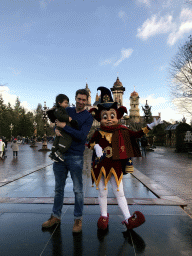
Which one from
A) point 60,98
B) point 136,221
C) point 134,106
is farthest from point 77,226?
point 134,106

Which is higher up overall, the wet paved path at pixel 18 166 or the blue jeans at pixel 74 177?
the blue jeans at pixel 74 177

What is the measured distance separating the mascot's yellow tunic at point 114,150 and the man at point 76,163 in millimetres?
343

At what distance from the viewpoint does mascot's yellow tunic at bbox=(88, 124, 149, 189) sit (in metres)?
3.13

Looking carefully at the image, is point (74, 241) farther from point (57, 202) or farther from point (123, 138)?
point (123, 138)

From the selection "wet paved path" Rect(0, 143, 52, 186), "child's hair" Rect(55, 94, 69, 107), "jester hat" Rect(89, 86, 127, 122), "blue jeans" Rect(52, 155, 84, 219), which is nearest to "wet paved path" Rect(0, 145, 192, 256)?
"blue jeans" Rect(52, 155, 84, 219)

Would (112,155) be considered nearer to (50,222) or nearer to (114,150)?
(114,150)

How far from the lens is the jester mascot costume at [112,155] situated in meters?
3.05

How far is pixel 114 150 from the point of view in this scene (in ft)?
10.2

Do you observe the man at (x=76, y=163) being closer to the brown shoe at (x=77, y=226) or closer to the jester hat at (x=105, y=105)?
the brown shoe at (x=77, y=226)

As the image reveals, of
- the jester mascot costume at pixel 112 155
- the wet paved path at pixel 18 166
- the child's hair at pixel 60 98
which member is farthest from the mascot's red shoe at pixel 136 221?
the wet paved path at pixel 18 166

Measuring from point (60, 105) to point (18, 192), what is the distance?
3.15 metres

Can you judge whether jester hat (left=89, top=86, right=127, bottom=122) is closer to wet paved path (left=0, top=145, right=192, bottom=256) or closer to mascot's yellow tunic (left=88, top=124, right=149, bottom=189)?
mascot's yellow tunic (left=88, top=124, right=149, bottom=189)

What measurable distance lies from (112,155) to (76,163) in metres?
0.57

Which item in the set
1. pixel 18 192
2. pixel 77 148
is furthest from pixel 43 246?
pixel 18 192
